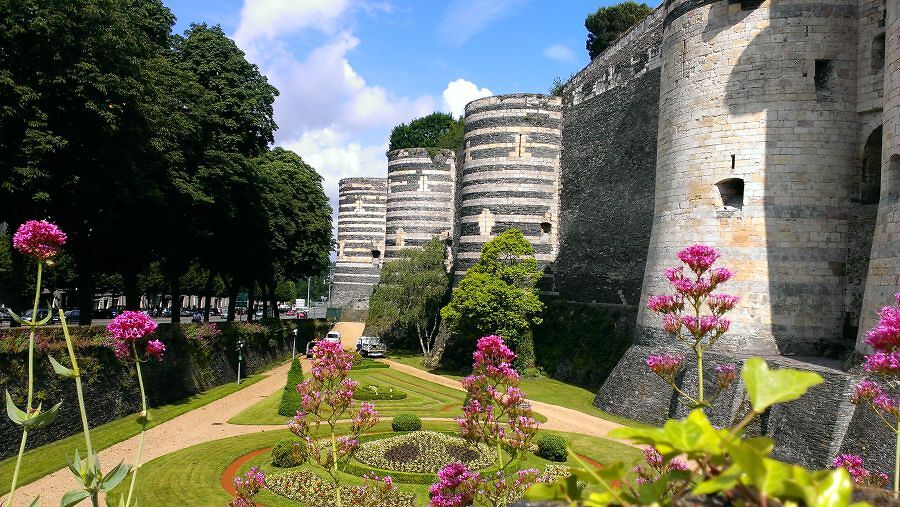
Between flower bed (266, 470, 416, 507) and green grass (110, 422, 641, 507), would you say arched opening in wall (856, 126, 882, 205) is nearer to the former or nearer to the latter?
green grass (110, 422, 641, 507)

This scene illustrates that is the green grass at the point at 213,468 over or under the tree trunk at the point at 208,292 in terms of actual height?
under

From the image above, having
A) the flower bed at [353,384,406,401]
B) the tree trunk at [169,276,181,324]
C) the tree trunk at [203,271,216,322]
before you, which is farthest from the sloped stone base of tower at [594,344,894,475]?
the tree trunk at [203,271,216,322]

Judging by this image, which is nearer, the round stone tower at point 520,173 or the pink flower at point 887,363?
the pink flower at point 887,363

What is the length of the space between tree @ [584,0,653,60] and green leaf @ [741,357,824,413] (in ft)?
176

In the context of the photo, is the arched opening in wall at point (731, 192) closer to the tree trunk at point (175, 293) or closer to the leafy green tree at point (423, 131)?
the tree trunk at point (175, 293)

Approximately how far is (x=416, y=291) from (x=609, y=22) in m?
31.3

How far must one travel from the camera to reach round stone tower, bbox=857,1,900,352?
42.1 ft

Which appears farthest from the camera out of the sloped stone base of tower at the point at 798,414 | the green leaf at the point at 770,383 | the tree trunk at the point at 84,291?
the tree trunk at the point at 84,291

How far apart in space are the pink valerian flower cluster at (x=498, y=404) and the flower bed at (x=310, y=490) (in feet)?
19.1

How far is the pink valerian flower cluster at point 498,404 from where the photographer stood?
7375 mm

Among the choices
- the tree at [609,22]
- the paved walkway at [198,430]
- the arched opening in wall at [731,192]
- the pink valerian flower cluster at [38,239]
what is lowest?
the paved walkway at [198,430]

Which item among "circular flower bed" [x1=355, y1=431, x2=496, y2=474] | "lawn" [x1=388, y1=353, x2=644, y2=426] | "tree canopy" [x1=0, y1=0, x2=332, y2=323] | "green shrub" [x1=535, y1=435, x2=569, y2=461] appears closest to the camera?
"circular flower bed" [x1=355, y1=431, x2=496, y2=474]

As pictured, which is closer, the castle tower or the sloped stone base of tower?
the sloped stone base of tower

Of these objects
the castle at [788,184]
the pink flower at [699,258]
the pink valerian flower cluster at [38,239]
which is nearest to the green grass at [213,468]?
the castle at [788,184]
